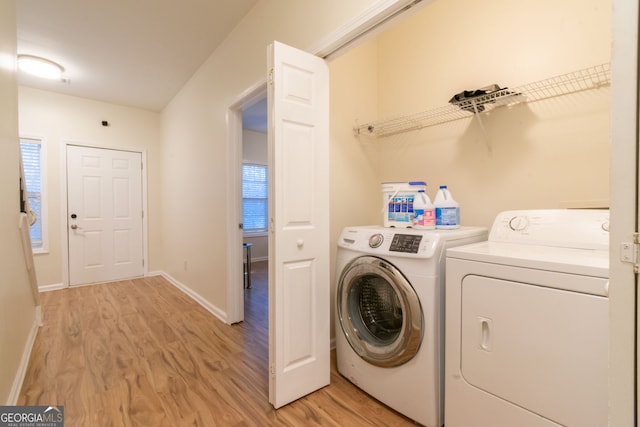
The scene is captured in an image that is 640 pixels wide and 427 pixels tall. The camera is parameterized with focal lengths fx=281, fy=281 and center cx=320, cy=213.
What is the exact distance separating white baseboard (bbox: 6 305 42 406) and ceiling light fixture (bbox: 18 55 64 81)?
2.52 meters

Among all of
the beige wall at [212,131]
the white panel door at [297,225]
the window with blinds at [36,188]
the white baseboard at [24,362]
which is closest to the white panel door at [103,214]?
the window with blinds at [36,188]

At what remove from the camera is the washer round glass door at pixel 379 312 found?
139 cm

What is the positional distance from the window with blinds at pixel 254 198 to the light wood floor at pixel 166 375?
2774mm

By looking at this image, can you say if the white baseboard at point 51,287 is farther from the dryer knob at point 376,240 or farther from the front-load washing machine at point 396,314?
the dryer knob at point 376,240

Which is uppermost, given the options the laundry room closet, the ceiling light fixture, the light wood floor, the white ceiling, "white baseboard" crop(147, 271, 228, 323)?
the white ceiling

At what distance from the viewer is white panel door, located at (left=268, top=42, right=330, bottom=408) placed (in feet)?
4.96

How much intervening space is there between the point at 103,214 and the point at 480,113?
4928mm

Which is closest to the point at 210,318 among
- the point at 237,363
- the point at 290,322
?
the point at 237,363

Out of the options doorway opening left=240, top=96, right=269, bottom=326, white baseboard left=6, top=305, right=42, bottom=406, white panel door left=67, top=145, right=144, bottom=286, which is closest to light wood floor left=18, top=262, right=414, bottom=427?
white baseboard left=6, top=305, right=42, bottom=406

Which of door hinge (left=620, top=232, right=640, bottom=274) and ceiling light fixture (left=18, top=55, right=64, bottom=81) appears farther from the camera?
ceiling light fixture (left=18, top=55, right=64, bottom=81)

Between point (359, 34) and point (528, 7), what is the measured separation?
40.9 inches

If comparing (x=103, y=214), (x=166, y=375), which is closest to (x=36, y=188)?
(x=103, y=214)

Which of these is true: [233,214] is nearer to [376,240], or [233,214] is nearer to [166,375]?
[166,375]

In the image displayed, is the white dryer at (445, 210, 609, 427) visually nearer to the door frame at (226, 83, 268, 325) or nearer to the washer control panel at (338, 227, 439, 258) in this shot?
the washer control panel at (338, 227, 439, 258)
